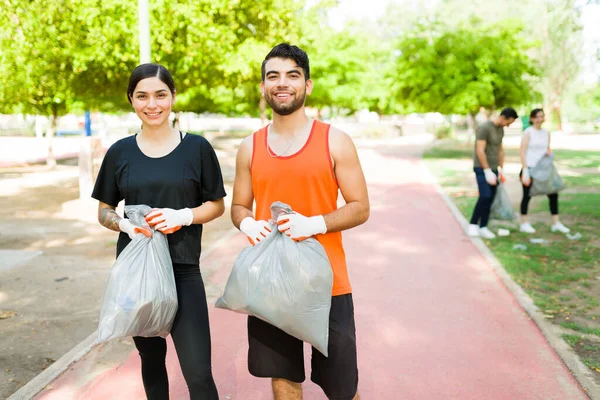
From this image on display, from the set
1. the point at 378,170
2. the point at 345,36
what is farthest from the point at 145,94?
the point at 345,36

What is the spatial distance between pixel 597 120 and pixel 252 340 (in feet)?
262

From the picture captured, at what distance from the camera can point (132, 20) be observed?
11258 mm

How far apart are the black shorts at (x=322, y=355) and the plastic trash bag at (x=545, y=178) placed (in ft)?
21.6

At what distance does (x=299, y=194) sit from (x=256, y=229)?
24cm

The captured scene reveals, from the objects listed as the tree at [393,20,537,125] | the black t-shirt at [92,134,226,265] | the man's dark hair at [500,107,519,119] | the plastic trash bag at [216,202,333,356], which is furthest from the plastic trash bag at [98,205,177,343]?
the tree at [393,20,537,125]

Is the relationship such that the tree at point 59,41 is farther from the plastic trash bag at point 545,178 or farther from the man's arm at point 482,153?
the plastic trash bag at point 545,178

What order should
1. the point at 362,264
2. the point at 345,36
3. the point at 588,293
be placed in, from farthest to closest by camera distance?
Result: the point at 345,36, the point at 362,264, the point at 588,293

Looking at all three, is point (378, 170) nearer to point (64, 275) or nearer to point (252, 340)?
point (64, 275)

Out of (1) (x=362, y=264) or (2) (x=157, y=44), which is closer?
(1) (x=362, y=264)

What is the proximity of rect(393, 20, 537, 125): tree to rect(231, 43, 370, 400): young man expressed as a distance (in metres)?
22.9

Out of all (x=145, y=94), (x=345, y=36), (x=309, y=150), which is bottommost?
(x=309, y=150)

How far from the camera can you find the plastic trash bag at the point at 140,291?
258cm

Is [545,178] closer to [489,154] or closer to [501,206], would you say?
[501,206]

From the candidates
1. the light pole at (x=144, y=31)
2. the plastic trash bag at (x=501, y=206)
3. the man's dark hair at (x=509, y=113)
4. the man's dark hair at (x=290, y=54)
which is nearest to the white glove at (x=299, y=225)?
the man's dark hair at (x=290, y=54)
